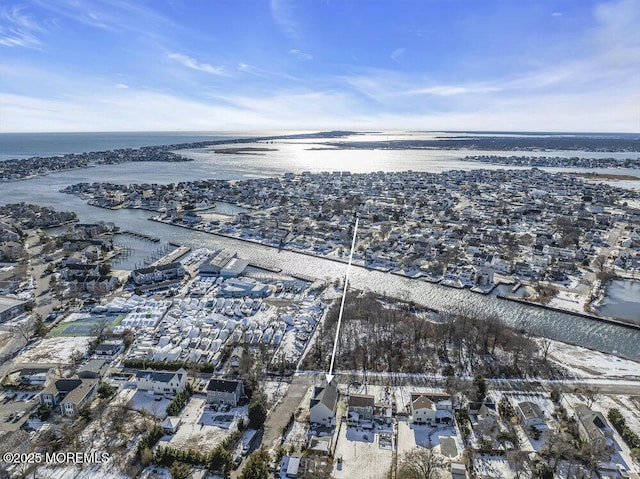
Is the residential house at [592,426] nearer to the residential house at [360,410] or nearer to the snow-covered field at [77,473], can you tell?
the residential house at [360,410]

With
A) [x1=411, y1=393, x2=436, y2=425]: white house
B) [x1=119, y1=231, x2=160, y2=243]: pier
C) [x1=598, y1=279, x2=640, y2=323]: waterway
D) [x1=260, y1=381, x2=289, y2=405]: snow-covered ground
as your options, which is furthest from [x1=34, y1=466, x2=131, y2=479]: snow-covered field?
[x1=119, y1=231, x2=160, y2=243]: pier

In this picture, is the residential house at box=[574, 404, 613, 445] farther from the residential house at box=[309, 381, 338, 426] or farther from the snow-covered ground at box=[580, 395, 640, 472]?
the residential house at box=[309, 381, 338, 426]

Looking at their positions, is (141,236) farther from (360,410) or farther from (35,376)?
(360,410)

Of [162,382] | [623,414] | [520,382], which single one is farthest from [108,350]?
[623,414]

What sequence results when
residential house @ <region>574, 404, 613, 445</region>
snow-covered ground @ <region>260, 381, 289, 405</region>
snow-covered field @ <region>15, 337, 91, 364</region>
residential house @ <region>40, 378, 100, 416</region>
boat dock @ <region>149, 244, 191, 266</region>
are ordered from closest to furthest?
1. residential house @ <region>574, 404, 613, 445</region>
2. residential house @ <region>40, 378, 100, 416</region>
3. snow-covered ground @ <region>260, 381, 289, 405</region>
4. snow-covered field @ <region>15, 337, 91, 364</region>
5. boat dock @ <region>149, 244, 191, 266</region>

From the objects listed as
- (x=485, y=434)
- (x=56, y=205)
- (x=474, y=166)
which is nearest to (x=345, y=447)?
(x=485, y=434)

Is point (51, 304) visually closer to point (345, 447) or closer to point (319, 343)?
point (319, 343)
